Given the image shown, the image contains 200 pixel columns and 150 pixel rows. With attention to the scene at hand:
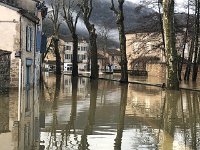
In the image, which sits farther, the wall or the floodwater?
→ the wall

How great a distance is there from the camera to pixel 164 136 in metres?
12.3

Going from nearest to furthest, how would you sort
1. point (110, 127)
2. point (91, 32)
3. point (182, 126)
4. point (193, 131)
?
point (193, 131), point (110, 127), point (182, 126), point (91, 32)

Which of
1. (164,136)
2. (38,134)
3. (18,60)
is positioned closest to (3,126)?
(38,134)

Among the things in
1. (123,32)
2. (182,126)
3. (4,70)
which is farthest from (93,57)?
(182,126)

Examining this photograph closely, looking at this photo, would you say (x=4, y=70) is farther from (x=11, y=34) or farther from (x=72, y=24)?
(x=72, y=24)

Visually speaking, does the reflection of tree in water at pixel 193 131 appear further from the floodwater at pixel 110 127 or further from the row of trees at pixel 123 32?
the row of trees at pixel 123 32

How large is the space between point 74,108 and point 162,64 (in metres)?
51.4

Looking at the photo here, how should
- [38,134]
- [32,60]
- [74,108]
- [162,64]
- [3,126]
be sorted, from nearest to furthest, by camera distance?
1. [38,134]
2. [3,126]
3. [74,108]
4. [32,60]
5. [162,64]

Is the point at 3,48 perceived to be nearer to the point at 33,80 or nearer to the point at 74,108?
the point at 33,80

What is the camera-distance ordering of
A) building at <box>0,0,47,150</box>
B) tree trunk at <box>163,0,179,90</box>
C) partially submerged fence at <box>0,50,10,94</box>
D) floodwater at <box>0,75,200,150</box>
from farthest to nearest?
tree trunk at <box>163,0,179,90</box>, building at <box>0,0,47,150</box>, partially submerged fence at <box>0,50,10,94</box>, floodwater at <box>0,75,200,150</box>

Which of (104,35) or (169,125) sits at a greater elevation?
(104,35)

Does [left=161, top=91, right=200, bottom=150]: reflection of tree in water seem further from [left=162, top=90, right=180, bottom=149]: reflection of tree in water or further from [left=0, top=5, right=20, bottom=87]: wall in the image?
[left=0, top=5, right=20, bottom=87]: wall

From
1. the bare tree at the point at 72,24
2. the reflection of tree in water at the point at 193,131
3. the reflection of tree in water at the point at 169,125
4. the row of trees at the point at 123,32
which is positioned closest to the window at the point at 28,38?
the row of trees at the point at 123,32

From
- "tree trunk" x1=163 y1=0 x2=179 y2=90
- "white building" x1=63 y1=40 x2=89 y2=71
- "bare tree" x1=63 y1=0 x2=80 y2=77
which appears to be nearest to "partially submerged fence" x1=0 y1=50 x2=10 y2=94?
"tree trunk" x1=163 y1=0 x2=179 y2=90
